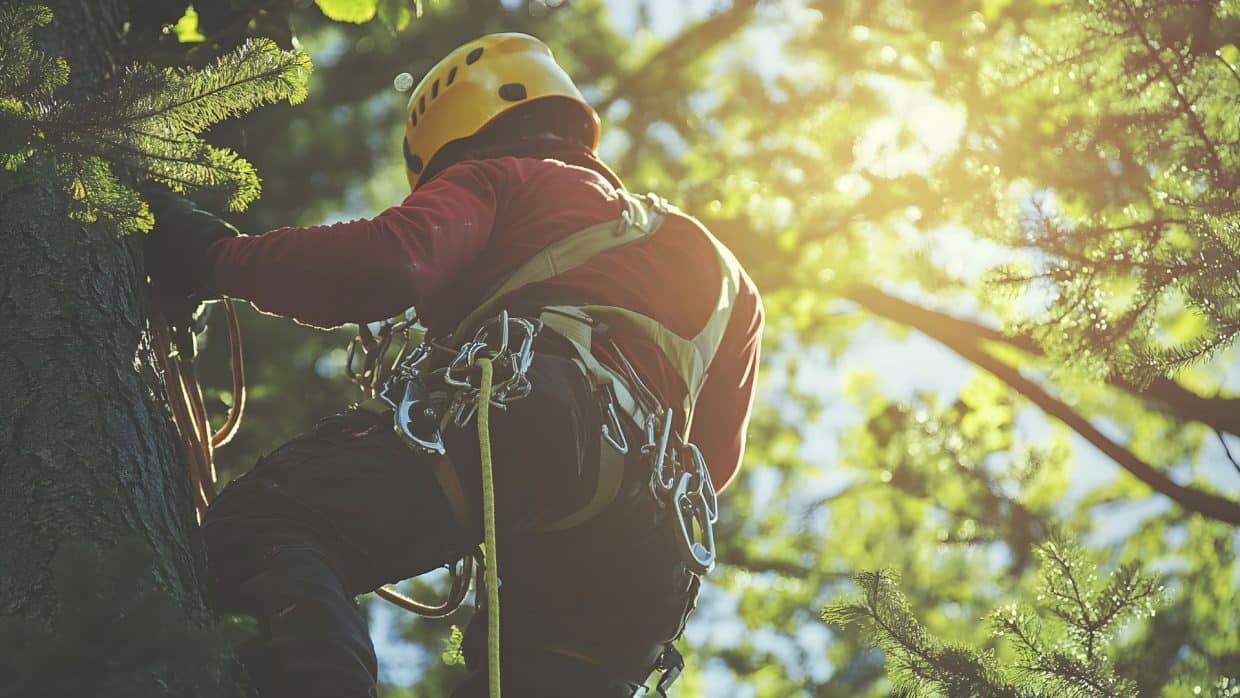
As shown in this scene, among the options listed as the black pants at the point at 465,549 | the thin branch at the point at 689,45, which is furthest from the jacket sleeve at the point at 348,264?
the thin branch at the point at 689,45

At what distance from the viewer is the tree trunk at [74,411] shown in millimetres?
1567

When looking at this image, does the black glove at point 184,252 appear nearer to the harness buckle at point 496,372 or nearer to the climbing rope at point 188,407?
the climbing rope at point 188,407

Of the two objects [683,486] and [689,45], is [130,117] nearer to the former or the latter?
[683,486]

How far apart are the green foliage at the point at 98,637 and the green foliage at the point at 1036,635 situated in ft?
4.82

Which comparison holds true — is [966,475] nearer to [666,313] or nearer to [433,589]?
[433,589]

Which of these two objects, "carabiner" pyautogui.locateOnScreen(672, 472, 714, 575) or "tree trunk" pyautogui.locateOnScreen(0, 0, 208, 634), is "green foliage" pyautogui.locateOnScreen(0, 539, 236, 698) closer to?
"tree trunk" pyautogui.locateOnScreen(0, 0, 208, 634)

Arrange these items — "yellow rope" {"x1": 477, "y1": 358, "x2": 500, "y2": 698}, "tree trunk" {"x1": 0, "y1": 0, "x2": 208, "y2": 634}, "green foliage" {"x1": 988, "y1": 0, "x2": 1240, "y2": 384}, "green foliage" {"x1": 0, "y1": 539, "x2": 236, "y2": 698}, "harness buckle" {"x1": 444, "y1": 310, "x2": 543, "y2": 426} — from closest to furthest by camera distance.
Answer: "green foliage" {"x1": 0, "y1": 539, "x2": 236, "y2": 698} < "tree trunk" {"x1": 0, "y1": 0, "x2": 208, "y2": 634} < "yellow rope" {"x1": 477, "y1": 358, "x2": 500, "y2": 698} < "harness buckle" {"x1": 444, "y1": 310, "x2": 543, "y2": 426} < "green foliage" {"x1": 988, "y1": 0, "x2": 1240, "y2": 384}

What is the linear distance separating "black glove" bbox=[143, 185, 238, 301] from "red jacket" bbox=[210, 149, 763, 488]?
3 centimetres

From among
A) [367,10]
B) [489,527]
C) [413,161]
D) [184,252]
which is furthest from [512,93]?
[489,527]

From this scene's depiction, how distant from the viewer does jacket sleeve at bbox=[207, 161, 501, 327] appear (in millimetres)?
2227

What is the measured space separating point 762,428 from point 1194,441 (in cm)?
285

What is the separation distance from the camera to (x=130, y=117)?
1812 mm

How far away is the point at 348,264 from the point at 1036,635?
4.85 ft

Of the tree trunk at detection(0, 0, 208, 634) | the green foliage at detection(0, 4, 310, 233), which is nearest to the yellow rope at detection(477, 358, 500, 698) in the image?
the tree trunk at detection(0, 0, 208, 634)
